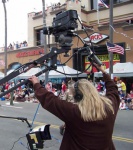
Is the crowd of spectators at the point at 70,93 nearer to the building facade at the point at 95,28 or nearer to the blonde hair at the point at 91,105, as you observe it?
the blonde hair at the point at 91,105

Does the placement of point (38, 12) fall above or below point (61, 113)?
above

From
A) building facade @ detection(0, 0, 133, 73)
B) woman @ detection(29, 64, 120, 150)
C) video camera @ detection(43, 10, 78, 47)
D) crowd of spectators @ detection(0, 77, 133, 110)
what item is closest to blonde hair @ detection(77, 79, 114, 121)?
woman @ detection(29, 64, 120, 150)

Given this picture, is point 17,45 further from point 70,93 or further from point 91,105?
point 91,105

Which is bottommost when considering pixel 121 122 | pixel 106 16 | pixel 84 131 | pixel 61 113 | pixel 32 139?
pixel 121 122

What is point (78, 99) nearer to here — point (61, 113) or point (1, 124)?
point (61, 113)

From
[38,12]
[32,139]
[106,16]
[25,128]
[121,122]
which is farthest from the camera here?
[38,12]

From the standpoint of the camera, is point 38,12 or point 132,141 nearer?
point 132,141

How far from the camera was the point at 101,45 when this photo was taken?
22406 mm

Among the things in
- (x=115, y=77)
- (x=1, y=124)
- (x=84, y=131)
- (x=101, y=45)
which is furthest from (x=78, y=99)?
(x=101, y=45)

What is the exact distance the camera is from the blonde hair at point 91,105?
2.46m

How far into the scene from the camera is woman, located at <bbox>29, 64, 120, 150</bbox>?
2.47 m

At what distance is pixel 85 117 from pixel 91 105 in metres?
0.14

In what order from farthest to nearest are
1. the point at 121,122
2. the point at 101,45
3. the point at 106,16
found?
the point at 106,16, the point at 101,45, the point at 121,122

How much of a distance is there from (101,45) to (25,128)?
15068 mm
